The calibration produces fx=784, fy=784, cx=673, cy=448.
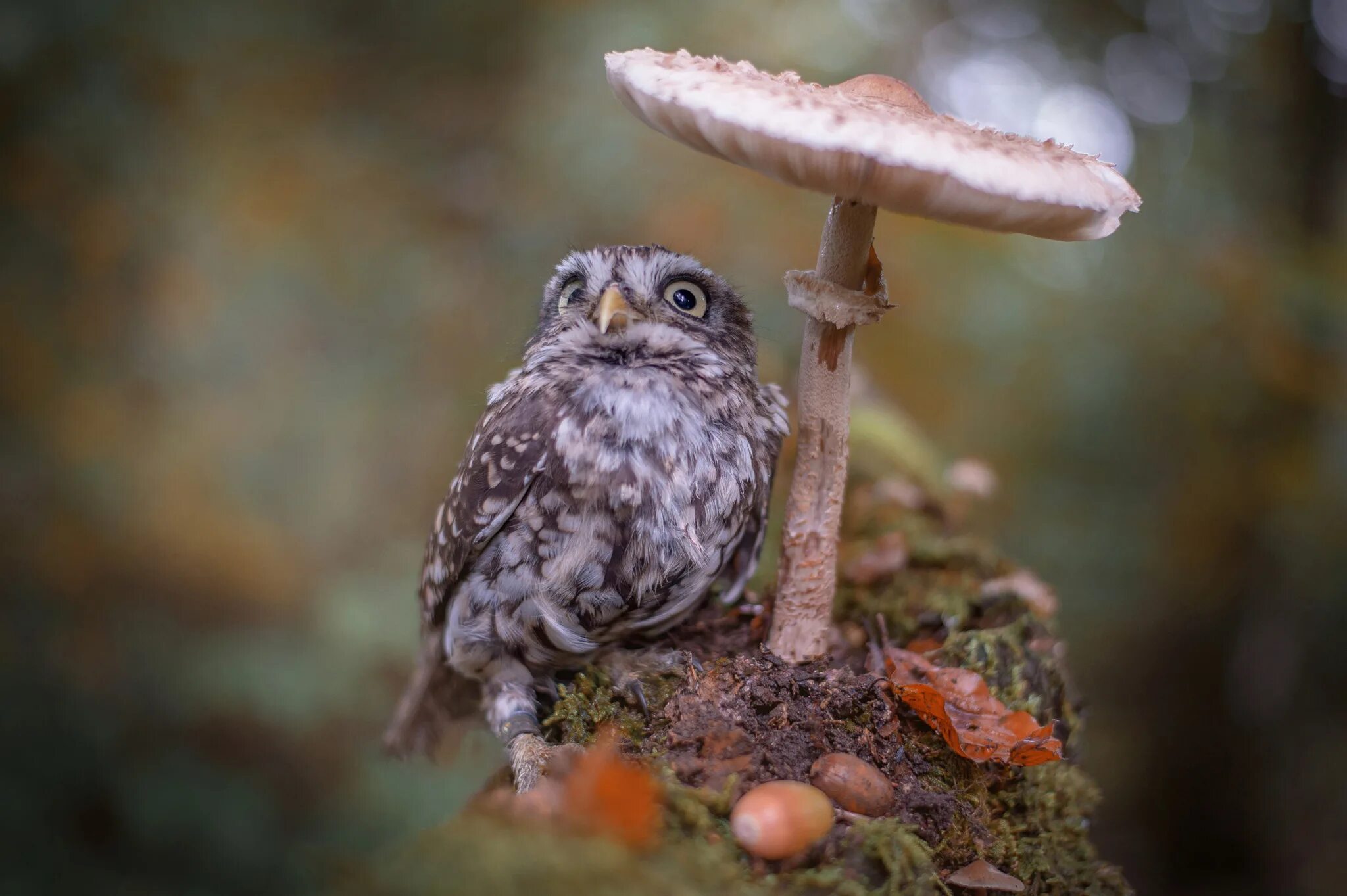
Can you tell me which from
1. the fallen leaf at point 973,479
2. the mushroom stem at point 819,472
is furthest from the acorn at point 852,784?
the fallen leaf at point 973,479

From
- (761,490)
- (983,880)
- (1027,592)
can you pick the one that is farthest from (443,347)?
(983,880)

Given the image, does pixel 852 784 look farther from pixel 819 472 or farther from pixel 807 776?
pixel 819 472

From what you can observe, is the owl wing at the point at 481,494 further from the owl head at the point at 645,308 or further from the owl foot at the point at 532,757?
the owl foot at the point at 532,757

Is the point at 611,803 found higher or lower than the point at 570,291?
lower

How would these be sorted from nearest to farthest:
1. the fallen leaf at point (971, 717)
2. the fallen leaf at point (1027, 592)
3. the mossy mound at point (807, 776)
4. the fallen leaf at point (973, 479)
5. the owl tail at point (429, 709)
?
the mossy mound at point (807, 776), the fallen leaf at point (971, 717), the fallen leaf at point (1027, 592), the owl tail at point (429, 709), the fallen leaf at point (973, 479)

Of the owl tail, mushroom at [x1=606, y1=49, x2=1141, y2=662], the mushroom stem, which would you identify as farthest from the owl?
the owl tail

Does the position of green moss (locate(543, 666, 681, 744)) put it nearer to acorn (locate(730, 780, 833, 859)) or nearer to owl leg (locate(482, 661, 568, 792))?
owl leg (locate(482, 661, 568, 792))

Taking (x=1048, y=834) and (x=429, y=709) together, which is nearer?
(x=1048, y=834)
